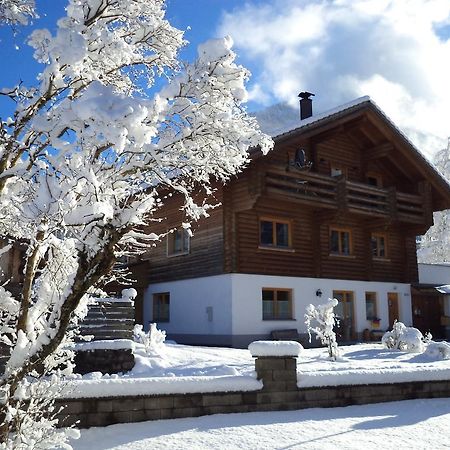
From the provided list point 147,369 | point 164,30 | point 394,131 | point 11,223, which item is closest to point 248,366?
point 147,369

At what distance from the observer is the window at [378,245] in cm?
2255

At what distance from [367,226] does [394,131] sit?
4.06m

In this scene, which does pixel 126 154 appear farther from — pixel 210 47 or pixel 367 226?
pixel 367 226

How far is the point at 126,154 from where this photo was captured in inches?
198

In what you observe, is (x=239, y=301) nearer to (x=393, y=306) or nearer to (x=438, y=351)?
(x=438, y=351)

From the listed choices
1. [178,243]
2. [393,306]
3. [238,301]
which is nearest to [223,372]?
[238,301]

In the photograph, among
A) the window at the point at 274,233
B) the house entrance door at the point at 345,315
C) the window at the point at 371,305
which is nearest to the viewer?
the window at the point at 274,233

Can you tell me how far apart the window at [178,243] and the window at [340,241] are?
18.2ft

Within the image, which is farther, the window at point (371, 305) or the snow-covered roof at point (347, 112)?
the window at point (371, 305)

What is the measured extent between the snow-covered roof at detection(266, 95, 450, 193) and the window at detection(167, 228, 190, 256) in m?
5.15

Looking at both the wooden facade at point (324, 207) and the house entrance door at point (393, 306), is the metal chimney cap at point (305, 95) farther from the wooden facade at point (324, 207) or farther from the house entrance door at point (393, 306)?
the house entrance door at point (393, 306)

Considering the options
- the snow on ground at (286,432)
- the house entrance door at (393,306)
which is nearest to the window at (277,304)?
the house entrance door at (393,306)

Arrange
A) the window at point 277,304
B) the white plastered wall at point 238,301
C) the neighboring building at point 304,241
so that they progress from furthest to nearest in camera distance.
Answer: the window at point 277,304 < the neighboring building at point 304,241 < the white plastered wall at point 238,301

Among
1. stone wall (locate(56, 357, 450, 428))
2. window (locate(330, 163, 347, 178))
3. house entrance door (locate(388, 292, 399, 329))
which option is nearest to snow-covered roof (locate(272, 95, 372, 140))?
window (locate(330, 163, 347, 178))
